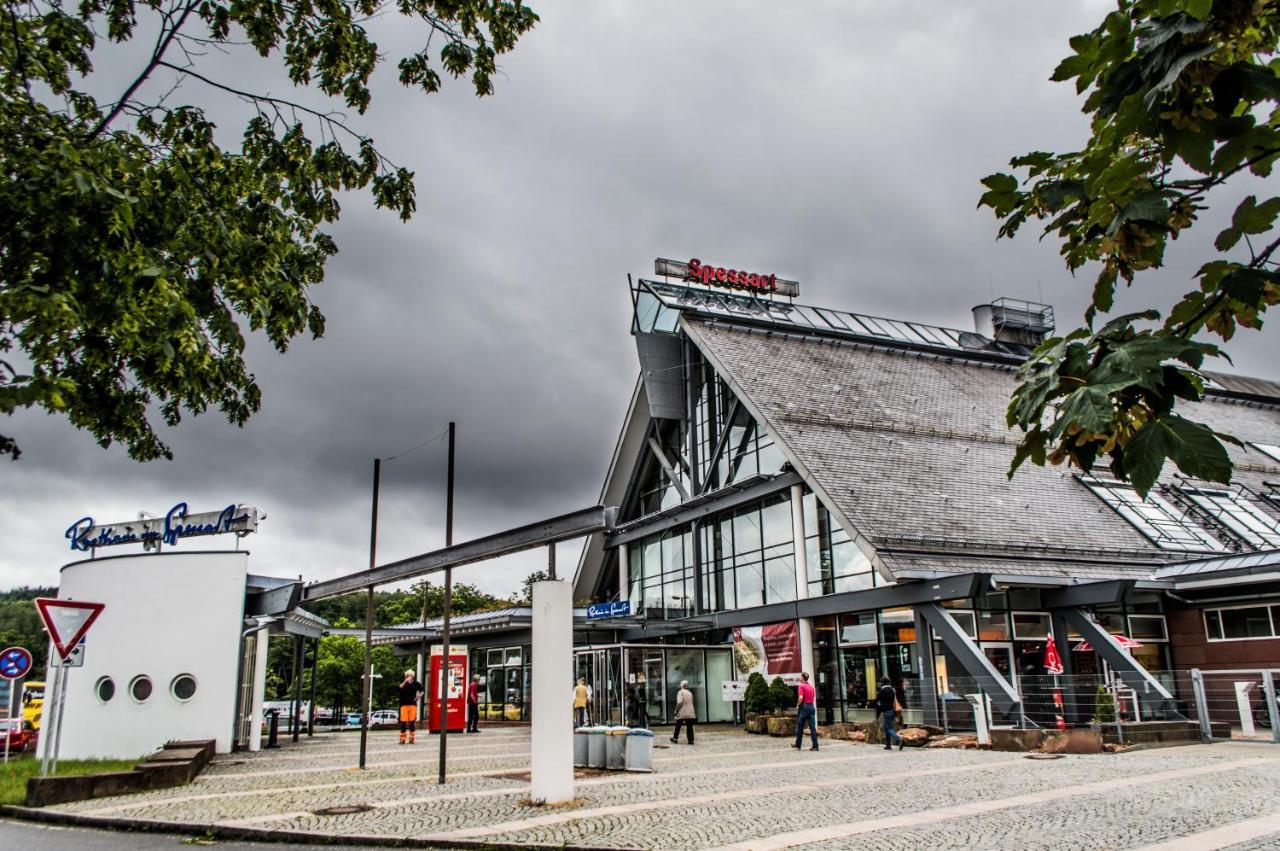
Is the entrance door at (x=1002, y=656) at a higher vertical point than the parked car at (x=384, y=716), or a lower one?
higher

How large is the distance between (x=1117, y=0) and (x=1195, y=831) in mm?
7975

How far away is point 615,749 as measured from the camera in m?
14.6

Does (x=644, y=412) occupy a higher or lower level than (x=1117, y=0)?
higher

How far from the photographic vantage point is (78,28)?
6816 mm

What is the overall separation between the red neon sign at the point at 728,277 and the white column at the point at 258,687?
21.3m

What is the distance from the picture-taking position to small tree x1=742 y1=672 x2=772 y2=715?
23641 mm

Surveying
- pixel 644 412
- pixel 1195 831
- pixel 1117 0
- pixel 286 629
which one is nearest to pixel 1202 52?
pixel 1117 0

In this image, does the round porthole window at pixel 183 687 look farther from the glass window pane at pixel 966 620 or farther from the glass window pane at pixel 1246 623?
the glass window pane at pixel 1246 623

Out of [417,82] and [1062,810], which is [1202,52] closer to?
[417,82]

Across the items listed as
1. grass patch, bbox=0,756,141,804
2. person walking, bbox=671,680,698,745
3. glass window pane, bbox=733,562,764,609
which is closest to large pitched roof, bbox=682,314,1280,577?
glass window pane, bbox=733,562,764,609

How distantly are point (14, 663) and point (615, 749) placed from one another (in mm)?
10189

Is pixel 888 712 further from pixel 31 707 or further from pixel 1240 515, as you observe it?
pixel 31 707

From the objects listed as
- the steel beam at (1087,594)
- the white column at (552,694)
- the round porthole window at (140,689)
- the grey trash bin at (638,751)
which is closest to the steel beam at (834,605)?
the steel beam at (1087,594)

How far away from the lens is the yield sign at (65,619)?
40.3 ft
